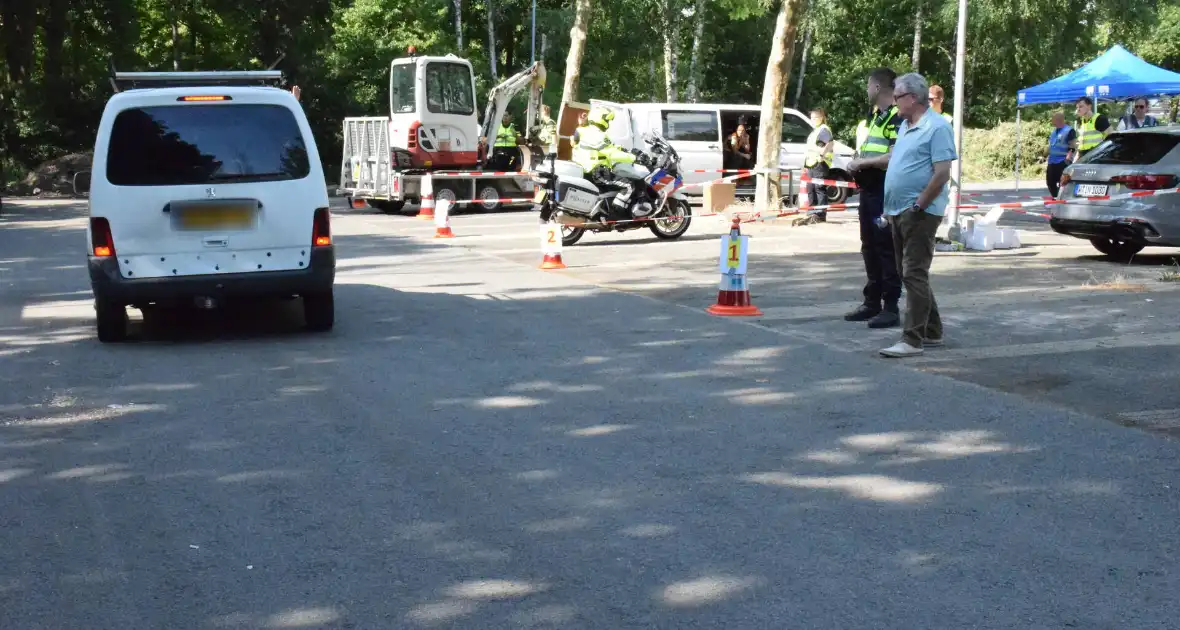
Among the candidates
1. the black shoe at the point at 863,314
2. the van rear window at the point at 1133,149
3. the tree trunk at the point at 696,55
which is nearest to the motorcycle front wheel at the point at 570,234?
the van rear window at the point at 1133,149

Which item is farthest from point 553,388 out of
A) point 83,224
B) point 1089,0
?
point 1089,0

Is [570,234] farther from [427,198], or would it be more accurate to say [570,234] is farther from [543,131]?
[543,131]

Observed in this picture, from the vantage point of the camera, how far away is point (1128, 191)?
14227 millimetres

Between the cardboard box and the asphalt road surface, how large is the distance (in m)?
12.9

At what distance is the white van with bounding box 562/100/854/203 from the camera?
24766mm

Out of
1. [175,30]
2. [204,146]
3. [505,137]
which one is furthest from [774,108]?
[175,30]

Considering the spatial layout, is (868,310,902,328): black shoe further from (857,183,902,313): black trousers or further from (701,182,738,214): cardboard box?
(701,182,738,214): cardboard box

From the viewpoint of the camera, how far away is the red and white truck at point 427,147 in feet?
80.7

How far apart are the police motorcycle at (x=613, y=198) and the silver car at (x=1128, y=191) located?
529 cm

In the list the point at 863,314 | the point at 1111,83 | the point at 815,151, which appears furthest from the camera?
the point at 1111,83

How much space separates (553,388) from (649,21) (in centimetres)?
4531

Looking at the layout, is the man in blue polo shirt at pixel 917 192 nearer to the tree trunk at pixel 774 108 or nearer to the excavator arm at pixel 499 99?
the tree trunk at pixel 774 108

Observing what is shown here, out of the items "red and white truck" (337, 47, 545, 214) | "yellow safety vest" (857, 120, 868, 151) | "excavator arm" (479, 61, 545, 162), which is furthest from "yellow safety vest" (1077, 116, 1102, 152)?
"excavator arm" (479, 61, 545, 162)

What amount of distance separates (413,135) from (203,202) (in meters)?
15.7
